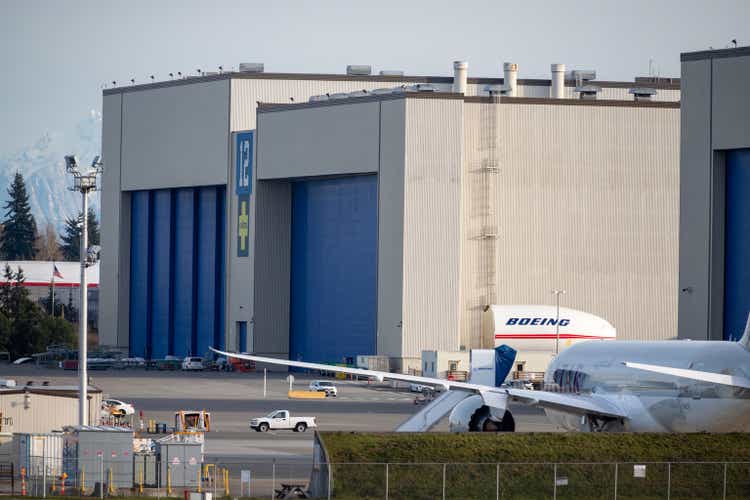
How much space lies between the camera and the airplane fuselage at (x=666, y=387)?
48.0 m

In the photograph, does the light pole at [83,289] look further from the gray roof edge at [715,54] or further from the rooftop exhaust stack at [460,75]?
the rooftop exhaust stack at [460,75]

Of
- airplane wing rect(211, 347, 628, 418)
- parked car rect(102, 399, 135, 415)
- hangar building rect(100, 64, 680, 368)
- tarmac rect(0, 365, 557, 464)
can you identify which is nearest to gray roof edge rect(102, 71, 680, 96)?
hangar building rect(100, 64, 680, 368)

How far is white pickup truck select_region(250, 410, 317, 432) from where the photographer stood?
76.2m

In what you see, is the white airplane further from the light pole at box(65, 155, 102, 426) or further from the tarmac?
the light pole at box(65, 155, 102, 426)

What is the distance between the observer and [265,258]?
143 meters

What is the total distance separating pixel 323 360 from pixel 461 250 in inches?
786

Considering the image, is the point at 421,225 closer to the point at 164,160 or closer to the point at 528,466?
the point at 164,160

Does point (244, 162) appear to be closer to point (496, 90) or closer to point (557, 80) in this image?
point (496, 90)

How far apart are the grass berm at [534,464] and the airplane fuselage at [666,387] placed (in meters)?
1.64

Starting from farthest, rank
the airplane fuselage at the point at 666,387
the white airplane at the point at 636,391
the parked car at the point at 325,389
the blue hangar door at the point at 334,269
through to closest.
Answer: the blue hangar door at the point at 334,269 → the parked car at the point at 325,389 → the airplane fuselage at the point at 666,387 → the white airplane at the point at 636,391

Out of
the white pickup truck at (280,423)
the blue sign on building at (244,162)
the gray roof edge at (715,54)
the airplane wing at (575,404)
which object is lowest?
the white pickup truck at (280,423)

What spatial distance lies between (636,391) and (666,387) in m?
1.49

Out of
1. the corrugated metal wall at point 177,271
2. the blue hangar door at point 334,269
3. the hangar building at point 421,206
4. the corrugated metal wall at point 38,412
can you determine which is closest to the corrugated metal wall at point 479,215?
the hangar building at point 421,206

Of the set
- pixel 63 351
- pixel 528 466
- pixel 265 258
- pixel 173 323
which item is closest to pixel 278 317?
pixel 265 258
